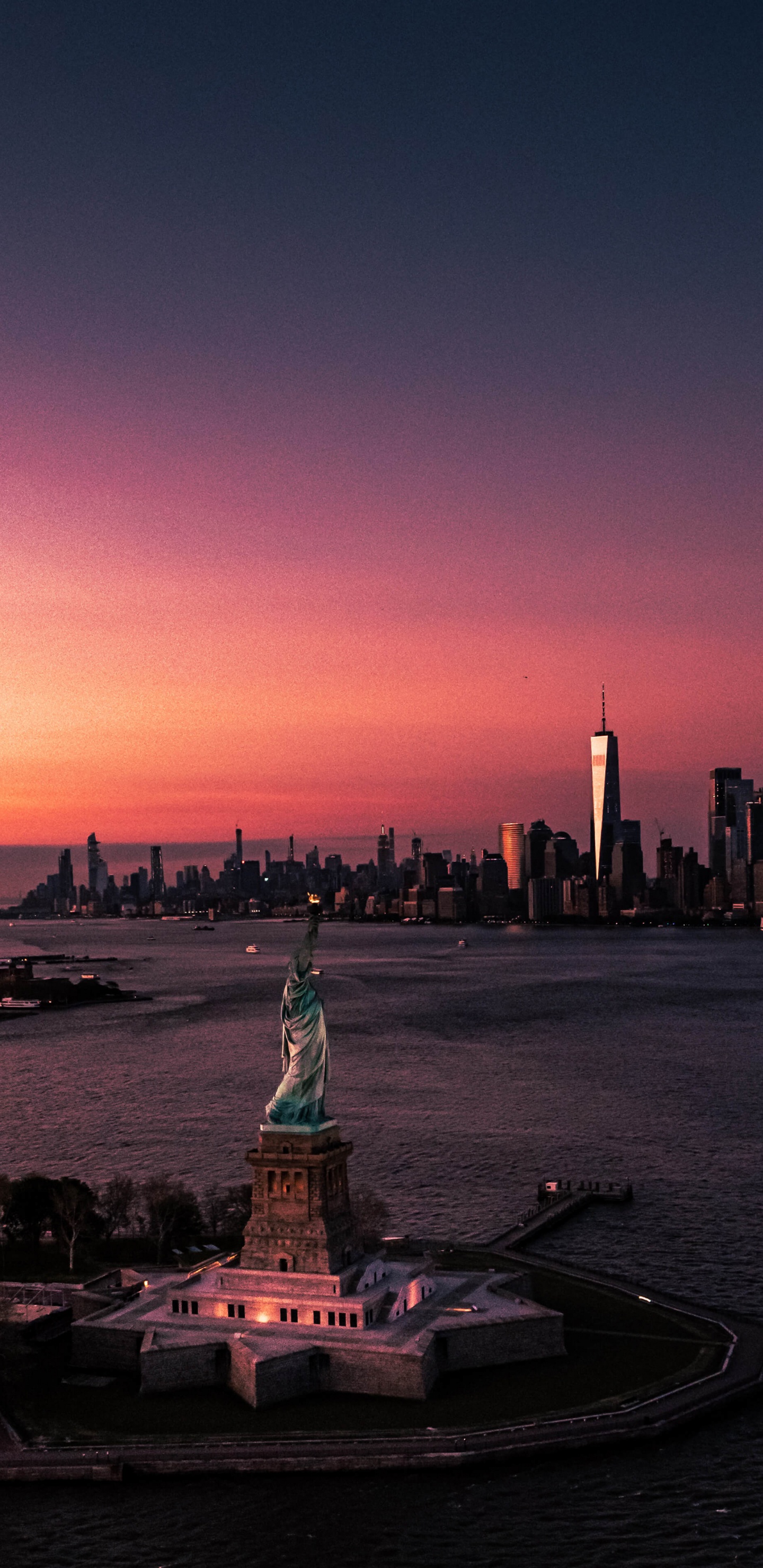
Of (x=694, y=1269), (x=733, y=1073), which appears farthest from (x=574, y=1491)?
(x=733, y=1073)

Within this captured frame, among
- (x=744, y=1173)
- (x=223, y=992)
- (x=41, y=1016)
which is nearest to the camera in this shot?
(x=744, y=1173)

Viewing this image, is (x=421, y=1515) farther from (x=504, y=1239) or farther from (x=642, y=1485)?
(x=504, y=1239)

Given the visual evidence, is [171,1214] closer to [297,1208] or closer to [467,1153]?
[297,1208]

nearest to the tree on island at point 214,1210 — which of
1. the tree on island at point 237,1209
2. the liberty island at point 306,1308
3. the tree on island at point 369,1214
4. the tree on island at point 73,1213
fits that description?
the tree on island at point 237,1209

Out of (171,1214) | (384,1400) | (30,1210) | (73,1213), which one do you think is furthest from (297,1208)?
(30,1210)

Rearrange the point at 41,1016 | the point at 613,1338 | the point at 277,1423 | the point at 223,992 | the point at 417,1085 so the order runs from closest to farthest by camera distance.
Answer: the point at 277,1423
the point at 613,1338
the point at 417,1085
the point at 41,1016
the point at 223,992

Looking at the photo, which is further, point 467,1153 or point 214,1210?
point 467,1153

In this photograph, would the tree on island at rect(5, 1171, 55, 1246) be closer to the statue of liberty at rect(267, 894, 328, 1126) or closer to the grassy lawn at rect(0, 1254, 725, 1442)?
the grassy lawn at rect(0, 1254, 725, 1442)
